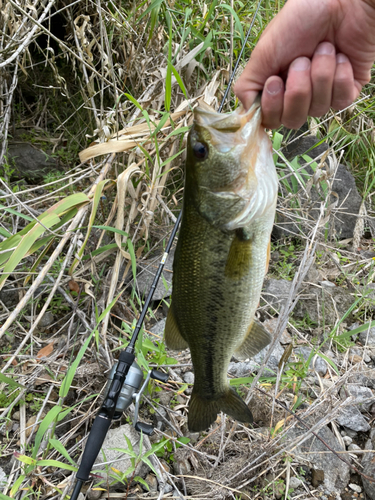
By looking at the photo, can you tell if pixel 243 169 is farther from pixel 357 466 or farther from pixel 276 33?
pixel 357 466

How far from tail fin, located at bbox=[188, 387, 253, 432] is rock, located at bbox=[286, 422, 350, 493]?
2.32ft

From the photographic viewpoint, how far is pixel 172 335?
1.81m

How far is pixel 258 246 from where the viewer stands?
1.61 m

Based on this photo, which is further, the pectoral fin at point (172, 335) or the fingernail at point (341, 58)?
the pectoral fin at point (172, 335)

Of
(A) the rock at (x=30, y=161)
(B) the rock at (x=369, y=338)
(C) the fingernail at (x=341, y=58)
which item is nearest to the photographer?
(C) the fingernail at (x=341, y=58)

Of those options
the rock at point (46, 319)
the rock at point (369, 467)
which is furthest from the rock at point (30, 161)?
the rock at point (369, 467)

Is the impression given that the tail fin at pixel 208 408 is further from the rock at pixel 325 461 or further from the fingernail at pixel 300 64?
the fingernail at pixel 300 64

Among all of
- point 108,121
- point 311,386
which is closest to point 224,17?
point 108,121

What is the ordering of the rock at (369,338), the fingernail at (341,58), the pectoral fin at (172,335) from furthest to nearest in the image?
the rock at (369,338) < the pectoral fin at (172,335) < the fingernail at (341,58)

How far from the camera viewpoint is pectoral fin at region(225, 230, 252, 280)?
1599mm

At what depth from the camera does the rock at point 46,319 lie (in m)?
3.04

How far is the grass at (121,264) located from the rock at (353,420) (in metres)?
0.21

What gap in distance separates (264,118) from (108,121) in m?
1.61

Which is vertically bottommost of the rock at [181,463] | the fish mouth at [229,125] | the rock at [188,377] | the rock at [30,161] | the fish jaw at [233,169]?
the rock at [188,377]
